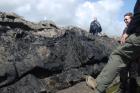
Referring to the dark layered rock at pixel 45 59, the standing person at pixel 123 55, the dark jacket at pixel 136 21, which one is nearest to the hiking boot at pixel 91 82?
the dark layered rock at pixel 45 59

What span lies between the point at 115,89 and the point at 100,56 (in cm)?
661

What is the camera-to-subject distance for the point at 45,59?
473 inches

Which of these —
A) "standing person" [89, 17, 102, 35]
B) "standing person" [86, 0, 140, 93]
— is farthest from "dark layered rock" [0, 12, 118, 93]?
"standing person" [89, 17, 102, 35]

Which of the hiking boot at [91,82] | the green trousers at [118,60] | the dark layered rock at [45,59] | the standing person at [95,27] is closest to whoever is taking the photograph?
the green trousers at [118,60]

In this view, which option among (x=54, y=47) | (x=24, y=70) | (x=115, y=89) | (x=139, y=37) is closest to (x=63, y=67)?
(x=54, y=47)

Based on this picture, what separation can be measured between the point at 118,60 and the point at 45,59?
6.28 meters

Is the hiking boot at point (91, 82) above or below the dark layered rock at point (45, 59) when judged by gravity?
below

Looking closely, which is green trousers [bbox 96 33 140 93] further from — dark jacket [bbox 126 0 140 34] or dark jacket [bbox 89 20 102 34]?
dark jacket [bbox 89 20 102 34]

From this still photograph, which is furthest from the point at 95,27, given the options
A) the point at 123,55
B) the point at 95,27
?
the point at 123,55

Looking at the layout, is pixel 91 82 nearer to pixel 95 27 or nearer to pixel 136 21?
pixel 136 21

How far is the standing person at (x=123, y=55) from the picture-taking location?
578 centimetres

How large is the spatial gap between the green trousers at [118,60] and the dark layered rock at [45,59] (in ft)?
17.4

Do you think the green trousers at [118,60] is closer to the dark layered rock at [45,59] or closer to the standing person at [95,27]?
the dark layered rock at [45,59]

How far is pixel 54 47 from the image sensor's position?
12664mm
